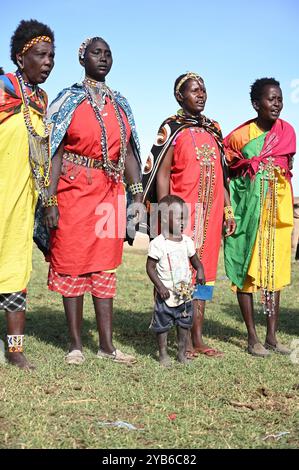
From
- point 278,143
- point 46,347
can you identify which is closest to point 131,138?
point 278,143

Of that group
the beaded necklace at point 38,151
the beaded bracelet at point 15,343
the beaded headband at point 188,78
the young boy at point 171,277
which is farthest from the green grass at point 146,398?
the beaded headband at point 188,78

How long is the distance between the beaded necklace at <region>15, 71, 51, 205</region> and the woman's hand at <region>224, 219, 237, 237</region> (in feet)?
5.76

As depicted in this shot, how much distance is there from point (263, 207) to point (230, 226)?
35 cm

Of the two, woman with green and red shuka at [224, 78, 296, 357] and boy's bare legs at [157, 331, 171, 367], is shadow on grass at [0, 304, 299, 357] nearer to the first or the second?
boy's bare legs at [157, 331, 171, 367]

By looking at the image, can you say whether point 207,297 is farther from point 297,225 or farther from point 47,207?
point 297,225

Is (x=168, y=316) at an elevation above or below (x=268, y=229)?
below

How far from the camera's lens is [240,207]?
232 inches

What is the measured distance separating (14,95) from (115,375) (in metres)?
2.23

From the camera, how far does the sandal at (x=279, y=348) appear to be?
564 centimetres

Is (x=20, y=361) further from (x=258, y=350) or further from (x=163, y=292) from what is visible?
(x=258, y=350)

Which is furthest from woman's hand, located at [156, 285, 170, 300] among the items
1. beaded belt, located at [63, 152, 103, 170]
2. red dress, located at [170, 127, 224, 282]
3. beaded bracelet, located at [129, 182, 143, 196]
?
beaded belt, located at [63, 152, 103, 170]

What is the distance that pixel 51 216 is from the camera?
493 centimetres

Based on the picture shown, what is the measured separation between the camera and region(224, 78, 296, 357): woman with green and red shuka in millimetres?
5730

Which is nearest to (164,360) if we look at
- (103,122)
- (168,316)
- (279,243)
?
(168,316)
